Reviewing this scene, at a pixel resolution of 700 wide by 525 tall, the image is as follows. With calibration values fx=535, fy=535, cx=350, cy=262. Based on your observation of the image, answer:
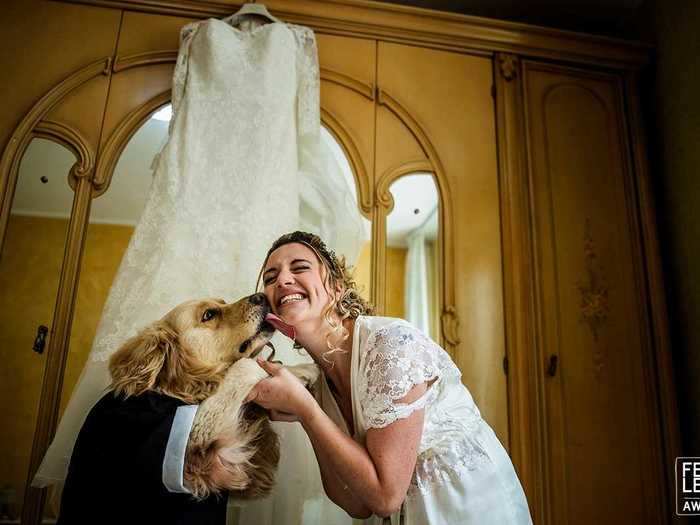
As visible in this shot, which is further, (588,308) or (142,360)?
(588,308)

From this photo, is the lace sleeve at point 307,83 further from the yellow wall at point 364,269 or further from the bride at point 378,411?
the bride at point 378,411

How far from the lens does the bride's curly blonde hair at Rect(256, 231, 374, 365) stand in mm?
1262

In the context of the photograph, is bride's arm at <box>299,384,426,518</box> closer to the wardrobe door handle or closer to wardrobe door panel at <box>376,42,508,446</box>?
wardrobe door panel at <box>376,42,508,446</box>

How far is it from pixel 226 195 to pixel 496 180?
1079 mm

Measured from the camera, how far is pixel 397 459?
40.8 inches

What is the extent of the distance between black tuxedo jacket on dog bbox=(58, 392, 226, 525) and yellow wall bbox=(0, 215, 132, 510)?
0.73m

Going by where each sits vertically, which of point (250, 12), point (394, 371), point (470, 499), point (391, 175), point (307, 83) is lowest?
point (470, 499)

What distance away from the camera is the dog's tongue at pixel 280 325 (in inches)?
46.9

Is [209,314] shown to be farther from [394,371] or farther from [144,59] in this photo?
[144,59]

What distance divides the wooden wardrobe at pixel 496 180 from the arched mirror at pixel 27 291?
2cm

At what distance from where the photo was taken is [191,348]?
1113 mm

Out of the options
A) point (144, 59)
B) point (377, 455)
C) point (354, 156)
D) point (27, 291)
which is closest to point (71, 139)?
point (144, 59)

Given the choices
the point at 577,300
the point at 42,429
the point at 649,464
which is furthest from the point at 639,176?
the point at 42,429

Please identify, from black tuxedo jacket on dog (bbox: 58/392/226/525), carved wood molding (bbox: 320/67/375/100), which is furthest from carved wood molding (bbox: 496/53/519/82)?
black tuxedo jacket on dog (bbox: 58/392/226/525)
